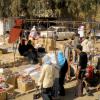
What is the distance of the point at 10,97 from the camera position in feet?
43.2

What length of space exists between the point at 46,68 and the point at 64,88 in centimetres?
288

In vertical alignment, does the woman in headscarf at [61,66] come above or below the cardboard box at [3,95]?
above

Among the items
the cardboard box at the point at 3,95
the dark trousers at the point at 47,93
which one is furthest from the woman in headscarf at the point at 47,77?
the cardboard box at the point at 3,95

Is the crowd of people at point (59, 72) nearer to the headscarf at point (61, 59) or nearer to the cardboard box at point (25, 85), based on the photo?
the headscarf at point (61, 59)

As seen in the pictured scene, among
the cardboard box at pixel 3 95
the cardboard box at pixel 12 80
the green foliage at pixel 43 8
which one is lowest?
the cardboard box at pixel 3 95

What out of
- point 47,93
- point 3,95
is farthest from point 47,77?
point 3,95

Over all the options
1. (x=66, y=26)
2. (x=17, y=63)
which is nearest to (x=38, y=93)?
(x=17, y=63)

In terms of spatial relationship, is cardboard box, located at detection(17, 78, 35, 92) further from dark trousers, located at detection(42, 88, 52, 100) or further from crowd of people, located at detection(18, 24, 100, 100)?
dark trousers, located at detection(42, 88, 52, 100)

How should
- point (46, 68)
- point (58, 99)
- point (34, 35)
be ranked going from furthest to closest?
1. point (34, 35)
2. point (58, 99)
3. point (46, 68)

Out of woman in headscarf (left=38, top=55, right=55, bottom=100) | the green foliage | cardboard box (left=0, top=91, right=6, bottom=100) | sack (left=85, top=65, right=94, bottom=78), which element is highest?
the green foliage

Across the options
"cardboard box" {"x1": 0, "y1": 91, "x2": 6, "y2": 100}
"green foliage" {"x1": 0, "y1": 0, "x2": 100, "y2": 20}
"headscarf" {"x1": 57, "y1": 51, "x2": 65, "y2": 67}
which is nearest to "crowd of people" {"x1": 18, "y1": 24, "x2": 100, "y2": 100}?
"headscarf" {"x1": 57, "y1": 51, "x2": 65, "y2": 67}

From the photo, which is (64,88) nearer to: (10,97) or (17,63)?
(10,97)

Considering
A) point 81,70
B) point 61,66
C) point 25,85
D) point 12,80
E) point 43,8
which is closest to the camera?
point 61,66

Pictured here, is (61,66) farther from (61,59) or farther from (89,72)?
(89,72)
